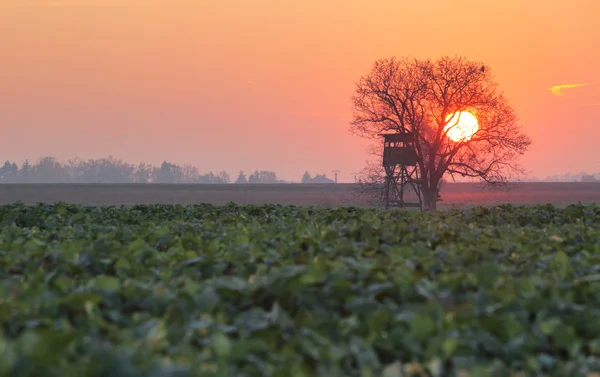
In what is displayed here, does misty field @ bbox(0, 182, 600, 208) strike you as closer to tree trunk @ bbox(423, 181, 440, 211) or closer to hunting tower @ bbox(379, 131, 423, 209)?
hunting tower @ bbox(379, 131, 423, 209)

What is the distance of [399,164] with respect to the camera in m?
46.5

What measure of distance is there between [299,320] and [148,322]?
874 mm

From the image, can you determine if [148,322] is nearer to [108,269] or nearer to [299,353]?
[299,353]

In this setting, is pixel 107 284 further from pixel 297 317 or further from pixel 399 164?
pixel 399 164

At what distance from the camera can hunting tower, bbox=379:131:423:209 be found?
1818 inches

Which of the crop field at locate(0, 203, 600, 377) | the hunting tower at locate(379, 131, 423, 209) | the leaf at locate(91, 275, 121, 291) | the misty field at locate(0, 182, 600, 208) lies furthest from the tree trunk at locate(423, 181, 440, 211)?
the leaf at locate(91, 275, 121, 291)

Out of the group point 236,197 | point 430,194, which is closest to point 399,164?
point 430,194

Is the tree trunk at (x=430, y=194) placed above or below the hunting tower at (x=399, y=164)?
below

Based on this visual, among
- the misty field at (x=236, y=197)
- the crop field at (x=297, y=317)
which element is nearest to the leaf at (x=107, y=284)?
the crop field at (x=297, y=317)

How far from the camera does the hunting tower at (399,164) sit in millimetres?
46188

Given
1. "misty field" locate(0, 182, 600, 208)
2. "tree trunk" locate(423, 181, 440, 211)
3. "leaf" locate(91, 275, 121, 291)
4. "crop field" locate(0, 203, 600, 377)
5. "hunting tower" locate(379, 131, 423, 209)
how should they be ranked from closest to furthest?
"crop field" locate(0, 203, 600, 377) → "leaf" locate(91, 275, 121, 291) → "tree trunk" locate(423, 181, 440, 211) → "hunting tower" locate(379, 131, 423, 209) → "misty field" locate(0, 182, 600, 208)

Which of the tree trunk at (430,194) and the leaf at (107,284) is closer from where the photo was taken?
the leaf at (107,284)

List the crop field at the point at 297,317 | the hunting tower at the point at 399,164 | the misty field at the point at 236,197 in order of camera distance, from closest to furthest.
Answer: the crop field at the point at 297,317, the hunting tower at the point at 399,164, the misty field at the point at 236,197

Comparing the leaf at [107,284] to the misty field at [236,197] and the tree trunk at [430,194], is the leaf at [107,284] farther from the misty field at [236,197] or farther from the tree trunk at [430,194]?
the misty field at [236,197]
